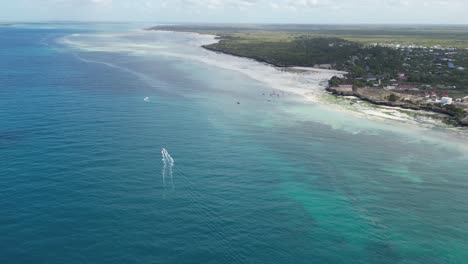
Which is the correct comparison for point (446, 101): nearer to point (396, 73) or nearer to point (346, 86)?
point (346, 86)

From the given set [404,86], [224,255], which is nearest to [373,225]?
[224,255]

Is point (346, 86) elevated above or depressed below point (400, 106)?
above

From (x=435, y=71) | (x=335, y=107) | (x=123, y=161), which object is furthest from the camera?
(x=435, y=71)

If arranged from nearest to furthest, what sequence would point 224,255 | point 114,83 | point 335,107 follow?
point 224,255
point 335,107
point 114,83

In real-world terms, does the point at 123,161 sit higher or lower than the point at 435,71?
lower

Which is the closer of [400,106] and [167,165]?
[167,165]

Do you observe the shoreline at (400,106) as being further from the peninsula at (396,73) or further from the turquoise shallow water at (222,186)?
the turquoise shallow water at (222,186)

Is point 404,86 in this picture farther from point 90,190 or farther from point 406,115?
point 90,190

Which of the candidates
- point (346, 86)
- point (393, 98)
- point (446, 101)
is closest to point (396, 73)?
point (346, 86)

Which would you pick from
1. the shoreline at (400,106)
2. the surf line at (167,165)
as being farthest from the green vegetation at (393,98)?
the surf line at (167,165)
